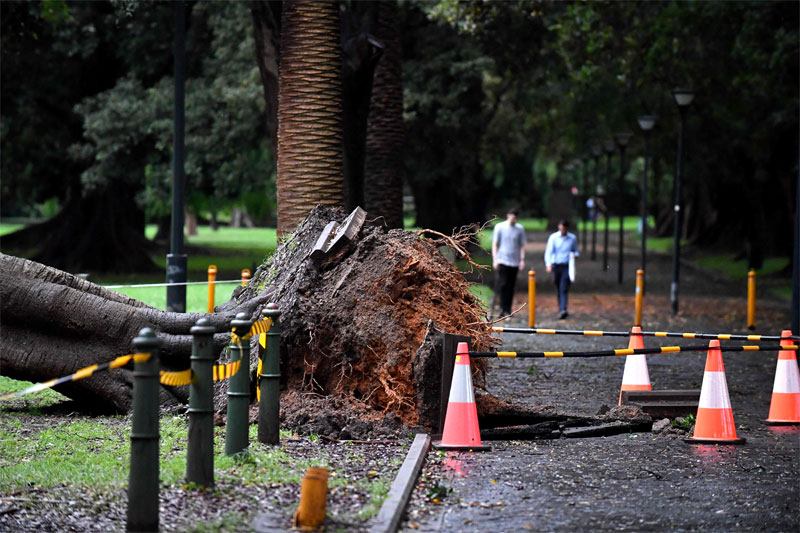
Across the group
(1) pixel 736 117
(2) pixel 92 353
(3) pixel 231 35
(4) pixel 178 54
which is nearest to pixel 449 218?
(1) pixel 736 117

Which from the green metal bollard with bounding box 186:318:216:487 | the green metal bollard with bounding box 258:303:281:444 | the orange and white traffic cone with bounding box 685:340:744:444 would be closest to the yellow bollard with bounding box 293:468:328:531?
the green metal bollard with bounding box 186:318:216:487

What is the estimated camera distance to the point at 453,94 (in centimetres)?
3102

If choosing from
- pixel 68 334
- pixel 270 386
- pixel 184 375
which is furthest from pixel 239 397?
pixel 68 334

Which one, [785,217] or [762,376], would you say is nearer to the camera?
[762,376]

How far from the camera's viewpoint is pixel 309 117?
1420 cm

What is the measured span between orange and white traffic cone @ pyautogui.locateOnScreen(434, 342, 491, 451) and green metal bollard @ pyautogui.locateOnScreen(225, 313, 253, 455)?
5.93ft

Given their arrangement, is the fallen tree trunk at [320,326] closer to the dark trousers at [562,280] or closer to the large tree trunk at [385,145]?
the large tree trunk at [385,145]

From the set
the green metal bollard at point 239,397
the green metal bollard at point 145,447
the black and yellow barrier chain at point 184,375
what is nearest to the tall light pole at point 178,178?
the green metal bollard at point 239,397

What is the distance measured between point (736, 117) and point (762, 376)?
23.5m

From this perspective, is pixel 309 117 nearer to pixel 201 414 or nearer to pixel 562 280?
pixel 201 414

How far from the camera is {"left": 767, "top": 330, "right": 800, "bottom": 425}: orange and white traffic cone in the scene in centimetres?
1113

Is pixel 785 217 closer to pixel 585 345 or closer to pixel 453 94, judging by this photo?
pixel 453 94

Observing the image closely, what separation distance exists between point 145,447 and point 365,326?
13.0 feet

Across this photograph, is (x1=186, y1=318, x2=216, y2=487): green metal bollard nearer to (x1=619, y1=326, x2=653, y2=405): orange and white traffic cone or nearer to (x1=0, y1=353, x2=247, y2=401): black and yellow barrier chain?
(x1=0, y1=353, x2=247, y2=401): black and yellow barrier chain
